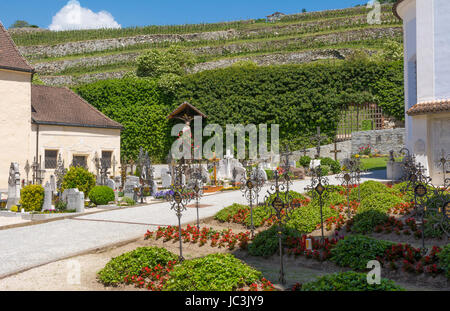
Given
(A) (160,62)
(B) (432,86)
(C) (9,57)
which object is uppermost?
(A) (160,62)

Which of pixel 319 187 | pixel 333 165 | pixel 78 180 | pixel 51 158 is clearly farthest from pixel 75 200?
pixel 333 165

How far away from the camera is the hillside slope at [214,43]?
154ft

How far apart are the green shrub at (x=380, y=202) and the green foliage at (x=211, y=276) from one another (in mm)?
6003

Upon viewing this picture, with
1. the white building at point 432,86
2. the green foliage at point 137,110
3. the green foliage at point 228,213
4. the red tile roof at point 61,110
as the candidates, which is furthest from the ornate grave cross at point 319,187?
the green foliage at point 137,110

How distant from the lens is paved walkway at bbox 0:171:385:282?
26.8 ft

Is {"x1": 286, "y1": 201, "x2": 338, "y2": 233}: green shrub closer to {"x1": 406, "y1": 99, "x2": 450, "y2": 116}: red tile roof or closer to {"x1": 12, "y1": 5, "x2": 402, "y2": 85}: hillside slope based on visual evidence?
{"x1": 406, "y1": 99, "x2": 450, "y2": 116}: red tile roof

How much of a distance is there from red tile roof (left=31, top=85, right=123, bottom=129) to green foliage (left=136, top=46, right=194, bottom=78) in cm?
1270

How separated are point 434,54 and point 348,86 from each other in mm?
13076

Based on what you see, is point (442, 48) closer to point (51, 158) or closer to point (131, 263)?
point (131, 263)

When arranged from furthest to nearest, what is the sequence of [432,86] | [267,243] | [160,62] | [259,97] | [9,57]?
[160,62] → [259,97] → [9,57] → [432,86] → [267,243]

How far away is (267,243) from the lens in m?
8.31

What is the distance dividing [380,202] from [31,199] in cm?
1274

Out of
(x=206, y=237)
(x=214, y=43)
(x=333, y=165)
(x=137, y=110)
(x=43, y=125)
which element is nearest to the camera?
(x=206, y=237)
